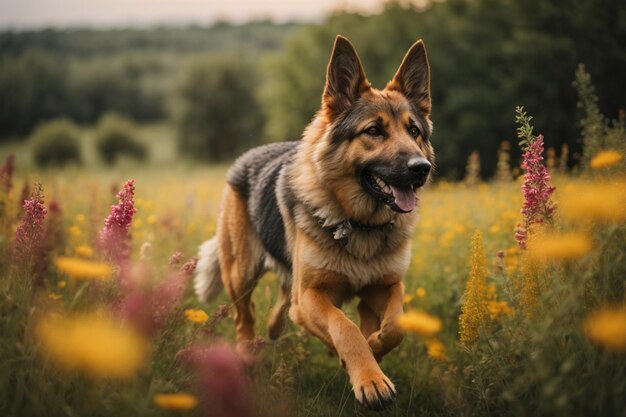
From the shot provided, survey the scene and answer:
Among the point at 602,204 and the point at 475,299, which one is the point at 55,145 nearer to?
the point at 475,299

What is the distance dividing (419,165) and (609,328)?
1.77 metres

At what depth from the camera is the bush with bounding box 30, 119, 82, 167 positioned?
1613 inches

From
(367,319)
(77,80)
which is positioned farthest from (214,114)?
A: (367,319)

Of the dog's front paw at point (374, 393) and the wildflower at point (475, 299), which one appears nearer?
the dog's front paw at point (374, 393)

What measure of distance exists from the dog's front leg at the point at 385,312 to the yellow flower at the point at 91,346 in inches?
62.0

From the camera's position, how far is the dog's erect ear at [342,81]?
3.64 metres

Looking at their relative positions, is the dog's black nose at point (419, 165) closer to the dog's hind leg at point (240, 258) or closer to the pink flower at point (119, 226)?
the pink flower at point (119, 226)

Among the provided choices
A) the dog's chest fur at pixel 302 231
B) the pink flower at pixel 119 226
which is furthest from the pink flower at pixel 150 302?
the dog's chest fur at pixel 302 231

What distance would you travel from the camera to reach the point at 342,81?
3770mm

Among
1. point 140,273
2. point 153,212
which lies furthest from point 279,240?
point 153,212

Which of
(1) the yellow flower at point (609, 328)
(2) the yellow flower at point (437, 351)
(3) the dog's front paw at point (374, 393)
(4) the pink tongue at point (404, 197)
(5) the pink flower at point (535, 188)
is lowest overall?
(2) the yellow flower at point (437, 351)

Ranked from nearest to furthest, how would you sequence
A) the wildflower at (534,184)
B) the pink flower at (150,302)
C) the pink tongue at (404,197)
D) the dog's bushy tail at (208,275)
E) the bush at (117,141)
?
the pink flower at (150,302) < the wildflower at (534,184) < the pink tongue at (404,197) < the dog's bushy tail at (208,275) < the bush at (117,141)

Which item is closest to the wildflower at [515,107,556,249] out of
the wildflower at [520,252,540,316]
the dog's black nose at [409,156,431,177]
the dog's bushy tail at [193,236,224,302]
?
the wildflower at [520,252,540,316]

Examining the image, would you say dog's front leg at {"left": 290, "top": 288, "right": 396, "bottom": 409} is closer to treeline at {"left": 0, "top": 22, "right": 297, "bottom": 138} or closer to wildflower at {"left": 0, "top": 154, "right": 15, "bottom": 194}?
wildflower at {"left": 0, "top": 154, "right": 15, "bottom": 194}
